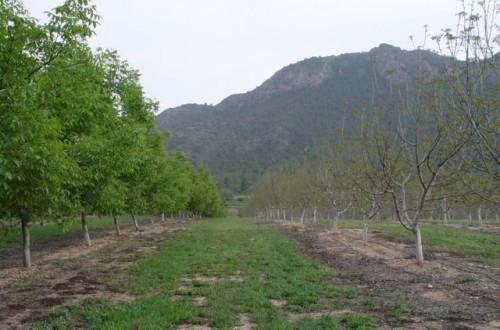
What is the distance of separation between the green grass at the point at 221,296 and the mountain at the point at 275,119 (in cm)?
8987

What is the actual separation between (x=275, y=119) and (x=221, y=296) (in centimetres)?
12923

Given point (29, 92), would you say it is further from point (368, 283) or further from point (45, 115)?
point (368, 283)

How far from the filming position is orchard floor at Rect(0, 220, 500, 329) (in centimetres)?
775

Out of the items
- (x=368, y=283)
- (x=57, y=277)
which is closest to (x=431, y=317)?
(x=368, y=283)

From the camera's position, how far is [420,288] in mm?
10164

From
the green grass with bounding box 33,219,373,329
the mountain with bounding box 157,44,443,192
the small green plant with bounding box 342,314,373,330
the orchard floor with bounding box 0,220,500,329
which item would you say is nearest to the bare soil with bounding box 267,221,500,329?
the orchard floor with bounding box 0,220,500,329

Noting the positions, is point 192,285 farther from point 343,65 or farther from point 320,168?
point 343,65

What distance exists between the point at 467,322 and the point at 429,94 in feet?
23.5

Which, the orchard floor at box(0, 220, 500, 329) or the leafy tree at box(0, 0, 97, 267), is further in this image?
the orchard floor at box(0, 220, 500, 329)

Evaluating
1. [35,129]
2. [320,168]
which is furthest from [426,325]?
[320,168]

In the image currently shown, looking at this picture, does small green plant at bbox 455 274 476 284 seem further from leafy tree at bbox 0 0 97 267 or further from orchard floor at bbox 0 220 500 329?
leafy tree at bbox 0 0 97 267

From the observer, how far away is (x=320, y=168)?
32344mm

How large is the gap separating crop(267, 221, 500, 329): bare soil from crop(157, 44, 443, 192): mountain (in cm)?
8755

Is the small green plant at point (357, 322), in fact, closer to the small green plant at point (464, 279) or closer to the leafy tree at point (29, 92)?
the small green plant at point (464, 279)
